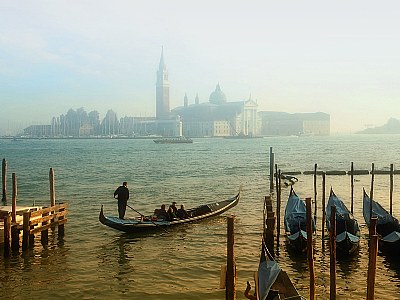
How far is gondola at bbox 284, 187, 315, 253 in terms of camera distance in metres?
13.4

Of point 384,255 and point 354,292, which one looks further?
point 384,255

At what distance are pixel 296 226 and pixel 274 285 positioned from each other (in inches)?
224

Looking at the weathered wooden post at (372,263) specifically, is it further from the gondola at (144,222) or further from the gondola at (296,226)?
the gondola at (144,222)

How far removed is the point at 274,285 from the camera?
9016mm

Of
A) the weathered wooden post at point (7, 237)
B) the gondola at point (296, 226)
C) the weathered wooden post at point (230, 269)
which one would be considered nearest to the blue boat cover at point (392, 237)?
the gondola at point (296, 226)

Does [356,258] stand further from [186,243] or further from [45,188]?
[45,188]

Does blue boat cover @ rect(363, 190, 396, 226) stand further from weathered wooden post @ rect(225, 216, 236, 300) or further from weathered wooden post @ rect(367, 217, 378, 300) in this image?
weathered wooden post @ rect(225, 216, 236, 300)

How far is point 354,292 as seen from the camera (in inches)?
423

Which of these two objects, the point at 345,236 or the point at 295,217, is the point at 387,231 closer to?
the point at 345,236

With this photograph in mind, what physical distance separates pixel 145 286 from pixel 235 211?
10.6 meters

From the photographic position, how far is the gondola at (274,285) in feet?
28.7

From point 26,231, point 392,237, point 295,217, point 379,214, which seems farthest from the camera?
point 379,214

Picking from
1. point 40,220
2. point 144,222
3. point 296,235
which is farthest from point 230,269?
point 144,222

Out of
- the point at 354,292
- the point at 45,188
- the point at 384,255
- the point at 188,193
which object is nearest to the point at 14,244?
the point at 354,292
